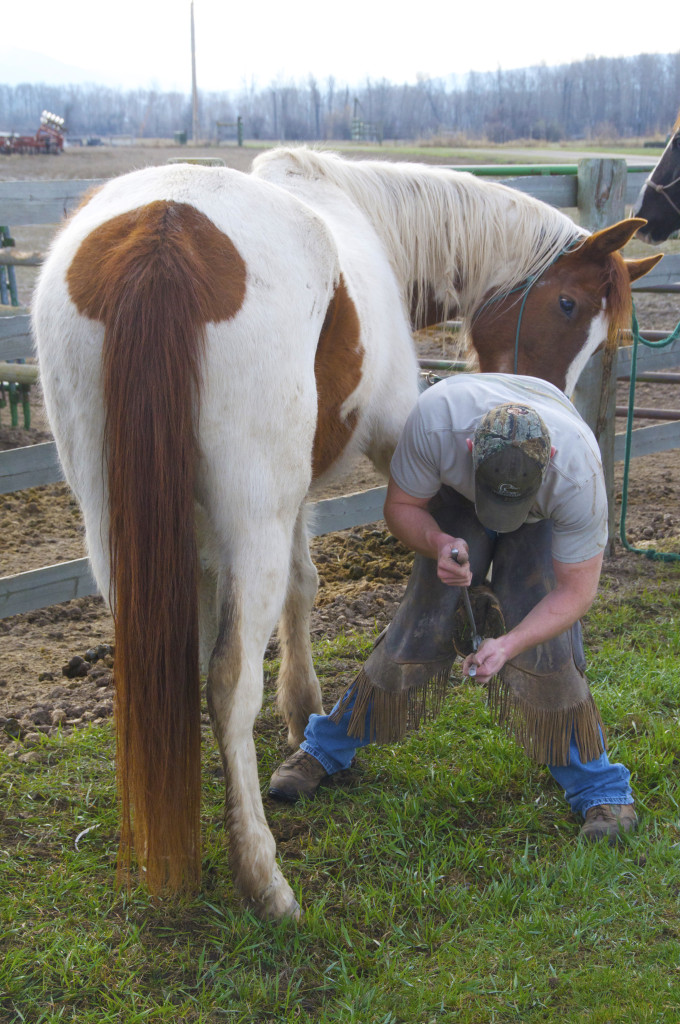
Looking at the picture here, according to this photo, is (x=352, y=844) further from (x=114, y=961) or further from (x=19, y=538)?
(x=19, y=538)

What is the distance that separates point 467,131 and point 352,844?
6364 cm

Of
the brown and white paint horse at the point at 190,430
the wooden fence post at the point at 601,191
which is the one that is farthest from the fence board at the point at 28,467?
the wooden fence post at the point at 601,191

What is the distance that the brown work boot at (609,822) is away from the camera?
2.55 meters

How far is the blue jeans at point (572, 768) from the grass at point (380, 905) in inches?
3.7

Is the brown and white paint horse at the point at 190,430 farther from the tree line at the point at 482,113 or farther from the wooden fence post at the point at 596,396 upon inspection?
the tree line at the point at 482,113

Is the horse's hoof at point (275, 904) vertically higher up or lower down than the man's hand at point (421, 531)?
lower down

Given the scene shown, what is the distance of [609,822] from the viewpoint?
→ 2574 mm

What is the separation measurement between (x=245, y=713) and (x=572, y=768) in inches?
45.0

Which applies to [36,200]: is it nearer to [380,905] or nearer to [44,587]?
[44,587]

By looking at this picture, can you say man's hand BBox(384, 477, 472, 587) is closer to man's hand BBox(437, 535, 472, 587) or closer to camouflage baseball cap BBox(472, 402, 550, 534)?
man's hand BBox(437, 535, 472, 587)

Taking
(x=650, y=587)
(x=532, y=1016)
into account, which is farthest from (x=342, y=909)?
(x=650, y=587)

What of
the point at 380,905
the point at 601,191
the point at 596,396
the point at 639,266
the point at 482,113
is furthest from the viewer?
the point at 482,113

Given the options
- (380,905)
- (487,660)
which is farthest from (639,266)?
(380,905)

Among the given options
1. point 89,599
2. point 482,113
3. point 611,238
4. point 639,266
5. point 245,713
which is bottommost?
point 89,599
